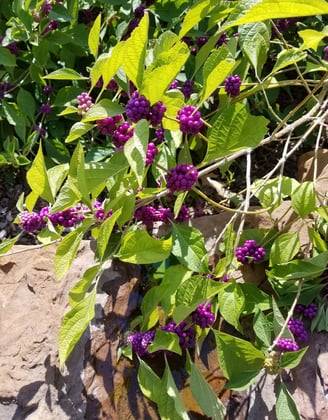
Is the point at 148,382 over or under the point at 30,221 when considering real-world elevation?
under

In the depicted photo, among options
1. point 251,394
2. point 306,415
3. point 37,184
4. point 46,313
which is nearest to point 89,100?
point 37,184

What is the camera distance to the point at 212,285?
4.21 ft

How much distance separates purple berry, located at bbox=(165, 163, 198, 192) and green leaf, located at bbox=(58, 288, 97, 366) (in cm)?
30

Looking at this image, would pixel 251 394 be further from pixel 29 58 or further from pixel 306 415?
pixel 29 58

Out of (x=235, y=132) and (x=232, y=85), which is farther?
(x=232, y=85)

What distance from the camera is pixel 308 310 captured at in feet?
5.27

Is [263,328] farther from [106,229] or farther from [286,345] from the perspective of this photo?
[106,229]

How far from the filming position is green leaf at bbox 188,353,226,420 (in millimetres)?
1376

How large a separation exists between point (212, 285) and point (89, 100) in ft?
1.93

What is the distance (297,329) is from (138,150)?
0.80 m

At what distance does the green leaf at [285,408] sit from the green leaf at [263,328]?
13cm

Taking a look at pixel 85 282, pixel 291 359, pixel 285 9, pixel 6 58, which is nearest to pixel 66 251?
pixel 85 282

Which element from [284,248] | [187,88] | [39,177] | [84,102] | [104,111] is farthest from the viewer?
[187,88]

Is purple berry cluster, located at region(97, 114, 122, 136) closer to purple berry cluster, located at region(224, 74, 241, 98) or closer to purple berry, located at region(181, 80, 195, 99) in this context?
purple berry cluster, located at region(224, 74, 241, 98)
